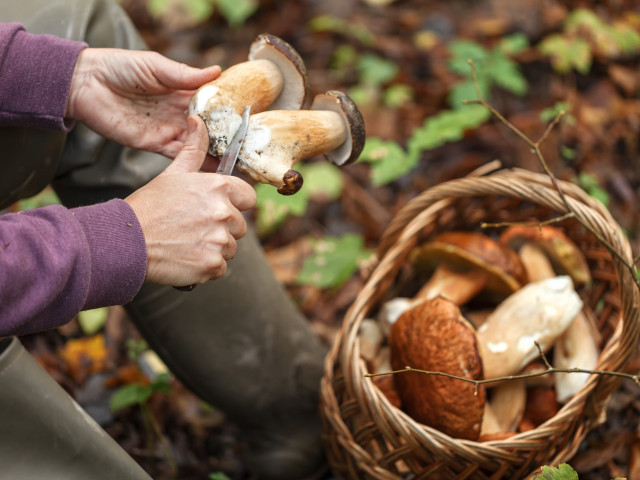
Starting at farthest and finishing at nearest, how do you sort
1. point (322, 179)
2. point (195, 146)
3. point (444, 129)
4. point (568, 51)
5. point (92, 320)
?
1. point (568, 51)
2. point (322, 179)
3. point (92, 320)
4. point (444, 129)
5. point (195, 146)

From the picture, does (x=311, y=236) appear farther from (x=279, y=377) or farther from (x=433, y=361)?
(x=433, y=361)

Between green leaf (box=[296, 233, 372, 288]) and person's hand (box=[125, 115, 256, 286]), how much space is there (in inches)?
36.1

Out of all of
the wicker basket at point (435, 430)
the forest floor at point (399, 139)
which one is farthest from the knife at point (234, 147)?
the forest floor at point (399, 139)

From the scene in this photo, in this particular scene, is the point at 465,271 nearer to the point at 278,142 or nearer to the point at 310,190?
the point at 278,142

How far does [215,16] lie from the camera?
3.62m

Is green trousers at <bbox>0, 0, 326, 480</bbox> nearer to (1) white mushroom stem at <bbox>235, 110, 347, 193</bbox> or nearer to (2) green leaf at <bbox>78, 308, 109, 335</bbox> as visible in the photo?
(1) white mushroom stem at <bbox>235, 110, 347, 193</bbox>

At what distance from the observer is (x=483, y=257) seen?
5.45ft

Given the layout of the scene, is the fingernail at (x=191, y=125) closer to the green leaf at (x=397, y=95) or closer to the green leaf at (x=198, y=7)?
the green leaf at (x=397, y=95)

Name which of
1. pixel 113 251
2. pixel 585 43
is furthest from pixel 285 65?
pixel 585 43

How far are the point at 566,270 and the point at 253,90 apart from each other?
1050 millimetres

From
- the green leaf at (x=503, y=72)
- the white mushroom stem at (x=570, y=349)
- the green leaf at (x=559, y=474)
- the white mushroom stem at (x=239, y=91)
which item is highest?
the white mushroom stem at (x=239, y=91)

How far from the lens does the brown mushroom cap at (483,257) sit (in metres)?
1.67

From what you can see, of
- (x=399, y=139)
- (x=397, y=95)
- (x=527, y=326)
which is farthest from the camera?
(x=397, y=95)

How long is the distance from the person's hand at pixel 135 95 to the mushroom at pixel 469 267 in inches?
30.5
